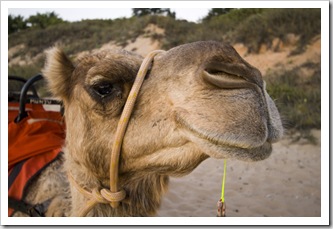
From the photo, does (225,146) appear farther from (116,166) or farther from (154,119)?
(116,166)

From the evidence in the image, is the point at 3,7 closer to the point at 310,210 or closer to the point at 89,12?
the point at 89,12

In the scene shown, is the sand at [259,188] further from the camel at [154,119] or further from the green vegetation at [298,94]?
the camel at [154,119]

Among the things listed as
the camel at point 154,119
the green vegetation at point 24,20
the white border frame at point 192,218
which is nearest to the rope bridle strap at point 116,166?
the camel at point 154,119

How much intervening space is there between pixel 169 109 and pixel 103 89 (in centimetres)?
24

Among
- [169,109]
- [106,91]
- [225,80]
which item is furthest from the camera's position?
[106,91]

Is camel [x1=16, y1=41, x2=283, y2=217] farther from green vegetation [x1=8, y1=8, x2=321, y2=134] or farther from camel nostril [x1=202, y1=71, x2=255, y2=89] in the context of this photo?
green vegetation [x1=8, y1=8, x2=321, y2=134]

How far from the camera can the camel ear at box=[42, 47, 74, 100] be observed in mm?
1190

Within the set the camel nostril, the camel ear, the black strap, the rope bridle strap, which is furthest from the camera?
the black strap

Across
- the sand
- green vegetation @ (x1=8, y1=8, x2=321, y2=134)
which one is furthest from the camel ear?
green vegetation @ (x1=8, y1=8, x2=321, y2=134)

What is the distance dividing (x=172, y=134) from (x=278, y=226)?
0.76 m

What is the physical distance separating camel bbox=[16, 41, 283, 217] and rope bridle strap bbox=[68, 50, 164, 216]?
0.7 inches

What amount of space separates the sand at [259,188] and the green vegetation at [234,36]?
2.00 feet

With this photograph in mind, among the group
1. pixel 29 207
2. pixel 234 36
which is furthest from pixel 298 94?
pixel 29 207

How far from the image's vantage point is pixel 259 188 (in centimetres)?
304
